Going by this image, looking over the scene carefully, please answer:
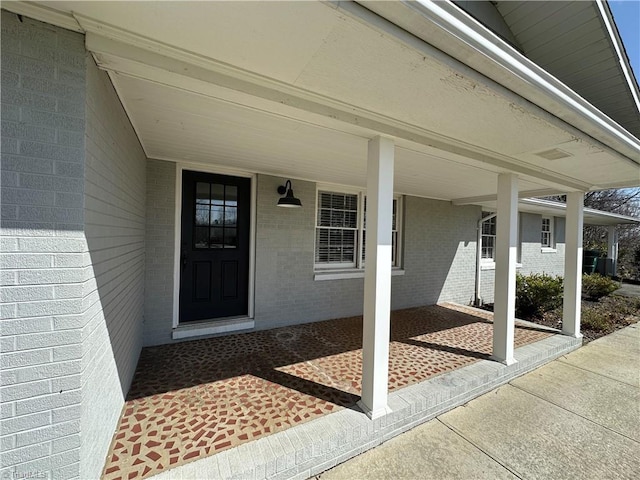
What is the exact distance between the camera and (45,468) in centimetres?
132

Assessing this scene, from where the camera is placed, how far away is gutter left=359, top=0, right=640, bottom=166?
128 cm

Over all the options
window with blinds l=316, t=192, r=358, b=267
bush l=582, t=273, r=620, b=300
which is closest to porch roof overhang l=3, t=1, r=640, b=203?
window with blinds l=316, t=192, r=358, b=267

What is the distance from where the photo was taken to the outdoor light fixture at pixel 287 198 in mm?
4176

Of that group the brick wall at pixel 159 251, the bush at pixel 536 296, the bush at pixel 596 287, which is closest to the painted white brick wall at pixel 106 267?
the brick wall at pixel 159 251

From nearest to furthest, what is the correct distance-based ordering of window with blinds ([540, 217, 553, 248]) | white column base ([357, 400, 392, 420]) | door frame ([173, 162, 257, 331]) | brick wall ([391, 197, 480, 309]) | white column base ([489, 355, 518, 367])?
white column base ([357, 400, 392, 420]) < white column base ([489, 355, 518, 367]) < door frame ([173, 162, 257, 331]) < brick wall ([391, 197, 480, 309]) < window with blinds ([540, 217, 553, 248])

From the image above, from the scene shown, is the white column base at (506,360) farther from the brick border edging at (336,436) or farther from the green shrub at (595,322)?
the green shrub at (595,322)

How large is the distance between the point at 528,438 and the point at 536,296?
15.3 ft

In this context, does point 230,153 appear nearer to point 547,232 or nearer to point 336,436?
point 336,436

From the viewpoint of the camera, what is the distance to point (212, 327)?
3998mm

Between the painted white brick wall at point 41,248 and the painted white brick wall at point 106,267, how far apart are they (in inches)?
2.3

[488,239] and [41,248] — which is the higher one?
[488,239]

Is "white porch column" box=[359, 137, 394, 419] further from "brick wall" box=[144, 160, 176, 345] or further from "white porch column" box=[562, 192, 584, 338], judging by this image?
"white porch column" box=[562, 192, 584, 338]

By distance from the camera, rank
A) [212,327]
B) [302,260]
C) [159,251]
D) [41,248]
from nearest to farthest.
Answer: [41,248] < [159,251] < [212,327] < [302,260]

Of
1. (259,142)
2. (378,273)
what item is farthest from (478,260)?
(259,142)
